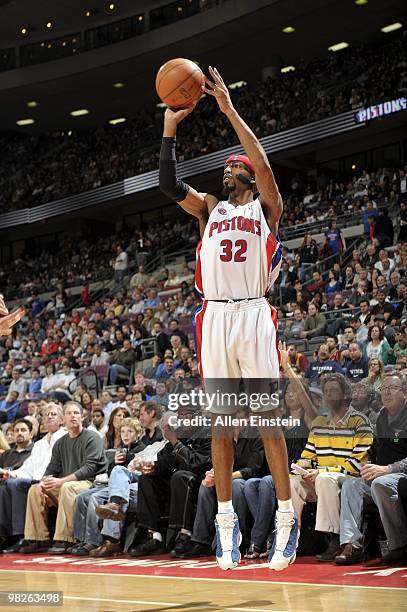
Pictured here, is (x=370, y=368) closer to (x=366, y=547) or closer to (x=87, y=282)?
(x=366, y=547)

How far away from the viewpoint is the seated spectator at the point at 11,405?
47.9 feet

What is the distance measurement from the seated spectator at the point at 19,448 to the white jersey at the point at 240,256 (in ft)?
Result: 15.7

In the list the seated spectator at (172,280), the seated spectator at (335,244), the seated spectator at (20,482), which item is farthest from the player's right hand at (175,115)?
the seated spectator at (172,280)

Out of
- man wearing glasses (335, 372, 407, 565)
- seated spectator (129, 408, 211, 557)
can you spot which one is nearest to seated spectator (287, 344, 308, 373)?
seated spectator (129, 408, 211, 557)

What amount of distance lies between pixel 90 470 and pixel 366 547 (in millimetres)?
2988

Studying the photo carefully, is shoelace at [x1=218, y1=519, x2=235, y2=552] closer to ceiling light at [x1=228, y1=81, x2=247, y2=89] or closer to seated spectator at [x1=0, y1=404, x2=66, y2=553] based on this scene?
seated spectator at [x1=0, y1=404, x2=66, y2=553]

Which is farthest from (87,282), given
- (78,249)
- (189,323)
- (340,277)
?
(340,277)

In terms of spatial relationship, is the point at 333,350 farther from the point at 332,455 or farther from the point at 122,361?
the point at 122,361

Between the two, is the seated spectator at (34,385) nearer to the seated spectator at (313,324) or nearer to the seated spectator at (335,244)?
the seated spectator at (313,324)

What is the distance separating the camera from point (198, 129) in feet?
83.8

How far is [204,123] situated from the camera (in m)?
25.6

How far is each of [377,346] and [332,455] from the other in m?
3.85

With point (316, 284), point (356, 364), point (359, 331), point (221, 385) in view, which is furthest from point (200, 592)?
point (316, 284)

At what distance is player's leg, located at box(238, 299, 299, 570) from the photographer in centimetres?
493
